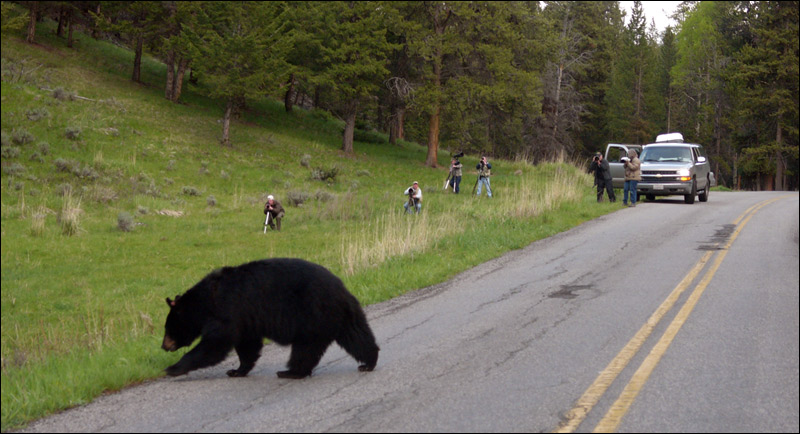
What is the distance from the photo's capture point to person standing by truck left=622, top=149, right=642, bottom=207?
23953mm

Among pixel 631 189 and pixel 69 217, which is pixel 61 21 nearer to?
pixel 69 217

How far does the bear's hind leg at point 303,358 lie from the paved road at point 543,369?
0.11 meters

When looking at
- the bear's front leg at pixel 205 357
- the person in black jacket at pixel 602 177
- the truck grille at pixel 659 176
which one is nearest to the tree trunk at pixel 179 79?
the person in black jacket at pixel 602 177

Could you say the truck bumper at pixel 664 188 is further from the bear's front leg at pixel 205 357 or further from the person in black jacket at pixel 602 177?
the bear's front leg at pixel 205 357

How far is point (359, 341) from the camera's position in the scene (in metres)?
6.62

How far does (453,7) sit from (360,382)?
4019 cm

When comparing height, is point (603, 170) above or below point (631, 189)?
above

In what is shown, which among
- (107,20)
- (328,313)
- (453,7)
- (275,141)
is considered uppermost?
(453,7)

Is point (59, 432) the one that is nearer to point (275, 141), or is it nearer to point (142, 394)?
point (142, 394)

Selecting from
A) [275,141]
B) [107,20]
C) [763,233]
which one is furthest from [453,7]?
[763,233]

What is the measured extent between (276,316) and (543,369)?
2.63 m

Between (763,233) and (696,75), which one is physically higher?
(696,75)

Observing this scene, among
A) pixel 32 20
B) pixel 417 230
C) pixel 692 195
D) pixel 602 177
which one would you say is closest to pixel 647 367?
pixel 417 230

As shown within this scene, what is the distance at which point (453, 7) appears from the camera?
4369 centimetres
